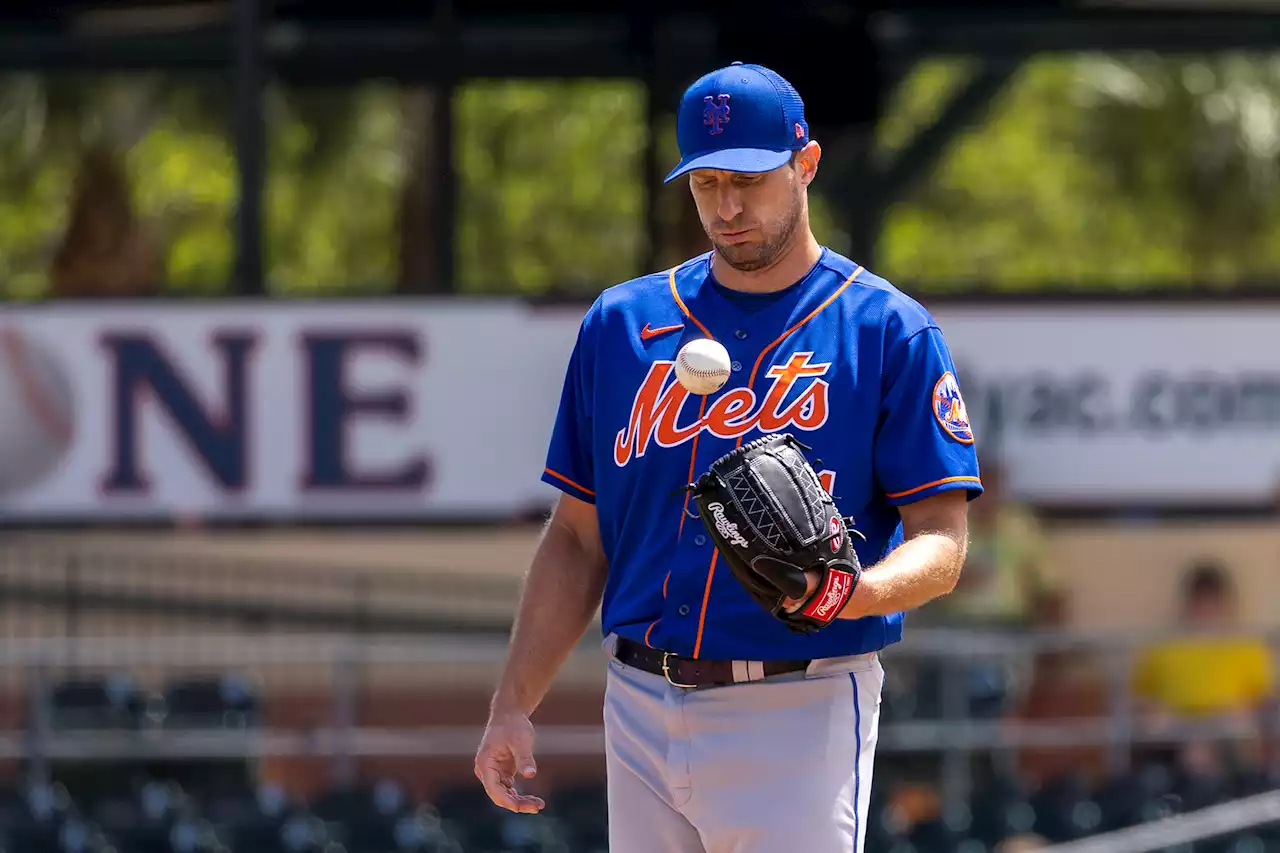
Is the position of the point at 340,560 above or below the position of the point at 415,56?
below

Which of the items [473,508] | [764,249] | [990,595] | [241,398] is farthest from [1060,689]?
[764,249]

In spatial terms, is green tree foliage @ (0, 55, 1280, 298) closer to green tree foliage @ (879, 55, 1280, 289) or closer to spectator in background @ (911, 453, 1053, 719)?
green tree foliage @ (879, 55, 1280, 289)

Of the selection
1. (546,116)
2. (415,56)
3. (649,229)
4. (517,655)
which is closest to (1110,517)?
(649,229)

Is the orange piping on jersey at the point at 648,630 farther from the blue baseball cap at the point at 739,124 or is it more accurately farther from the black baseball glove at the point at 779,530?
the blue baseball cap at the point at 739,124

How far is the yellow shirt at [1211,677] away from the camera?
Result: 8.73 metres

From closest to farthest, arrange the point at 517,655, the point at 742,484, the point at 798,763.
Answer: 1. the point at 742,484
2. the point at 798,763
3. the point at 517,655

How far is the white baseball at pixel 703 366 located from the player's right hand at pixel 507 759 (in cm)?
64

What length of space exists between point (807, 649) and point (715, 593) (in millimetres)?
159

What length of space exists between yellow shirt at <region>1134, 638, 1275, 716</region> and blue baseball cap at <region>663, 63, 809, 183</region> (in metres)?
6.20

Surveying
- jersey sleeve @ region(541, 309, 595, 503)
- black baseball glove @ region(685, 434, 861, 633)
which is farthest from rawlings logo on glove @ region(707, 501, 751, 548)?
jersey sleeve @ region(541, 309, 595, 503)

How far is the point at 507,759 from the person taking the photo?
3.19 meters

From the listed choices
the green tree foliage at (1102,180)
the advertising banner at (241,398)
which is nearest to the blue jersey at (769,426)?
the advertising banner at (241,398)

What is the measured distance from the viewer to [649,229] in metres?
11.6

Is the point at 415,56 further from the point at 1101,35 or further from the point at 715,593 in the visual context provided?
the point at 715,593
